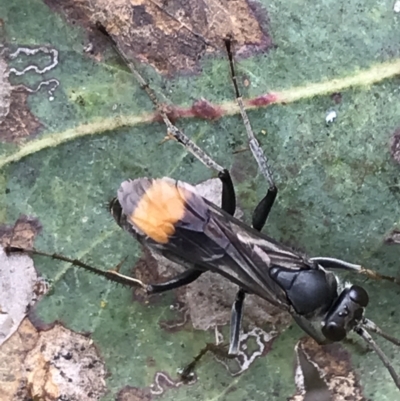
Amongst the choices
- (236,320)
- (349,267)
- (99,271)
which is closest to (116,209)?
(99,271)

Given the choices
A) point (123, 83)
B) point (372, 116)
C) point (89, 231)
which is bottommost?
point (89, 231)

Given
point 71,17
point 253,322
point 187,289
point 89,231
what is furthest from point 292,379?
point 71,17

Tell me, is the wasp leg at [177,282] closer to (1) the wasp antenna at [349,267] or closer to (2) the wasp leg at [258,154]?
(2) the wasp leg at [258,154]

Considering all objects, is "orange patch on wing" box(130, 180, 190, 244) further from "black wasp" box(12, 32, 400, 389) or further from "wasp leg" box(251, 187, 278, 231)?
"wasp leg" box(251, 187, 278, 231)

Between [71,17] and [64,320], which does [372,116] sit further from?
[64,320]

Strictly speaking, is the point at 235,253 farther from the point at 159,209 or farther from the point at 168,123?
the point at 168,123

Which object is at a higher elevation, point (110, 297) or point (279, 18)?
point (279, 18)
